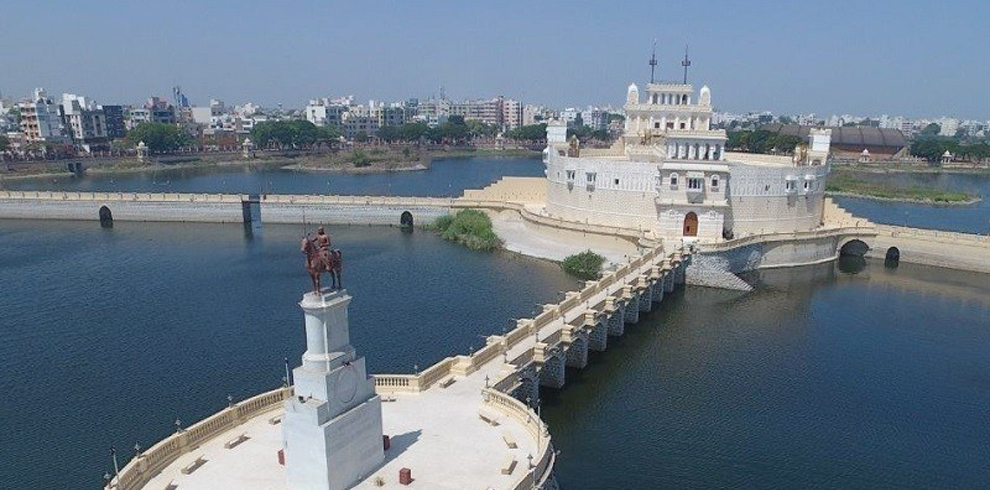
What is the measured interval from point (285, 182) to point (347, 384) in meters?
133

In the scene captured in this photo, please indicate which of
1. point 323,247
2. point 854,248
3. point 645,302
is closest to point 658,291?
point 645,302

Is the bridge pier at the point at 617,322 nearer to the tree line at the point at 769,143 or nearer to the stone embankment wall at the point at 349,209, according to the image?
the stone embankment wall at the point at 349,209

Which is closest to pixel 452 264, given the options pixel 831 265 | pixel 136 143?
pixel 831 265

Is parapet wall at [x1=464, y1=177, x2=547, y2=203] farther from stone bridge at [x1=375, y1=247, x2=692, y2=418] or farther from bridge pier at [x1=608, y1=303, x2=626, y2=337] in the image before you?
bridge pier at [x1=608, y1=303, x2=626, y2=337]

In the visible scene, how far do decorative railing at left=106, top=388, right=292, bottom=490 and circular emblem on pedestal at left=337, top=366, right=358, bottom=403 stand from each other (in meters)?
6.47

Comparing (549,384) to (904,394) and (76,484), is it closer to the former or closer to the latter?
(904,394)

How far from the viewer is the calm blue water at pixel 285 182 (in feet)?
434

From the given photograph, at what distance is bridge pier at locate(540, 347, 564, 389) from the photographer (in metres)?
38.8

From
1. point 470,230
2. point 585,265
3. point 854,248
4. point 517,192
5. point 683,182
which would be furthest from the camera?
point 517,192

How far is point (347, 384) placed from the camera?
22672 millimetres

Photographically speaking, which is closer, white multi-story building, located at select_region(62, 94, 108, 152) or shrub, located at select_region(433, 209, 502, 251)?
shrub, located at select_region(433, 209, 502, 251)

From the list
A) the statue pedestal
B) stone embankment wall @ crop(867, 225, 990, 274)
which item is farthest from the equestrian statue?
stone embankment wall @ crop(867, 225, 990, 274)

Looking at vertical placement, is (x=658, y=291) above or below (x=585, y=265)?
below

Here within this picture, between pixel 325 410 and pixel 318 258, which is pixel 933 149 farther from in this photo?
pixel 325 410
